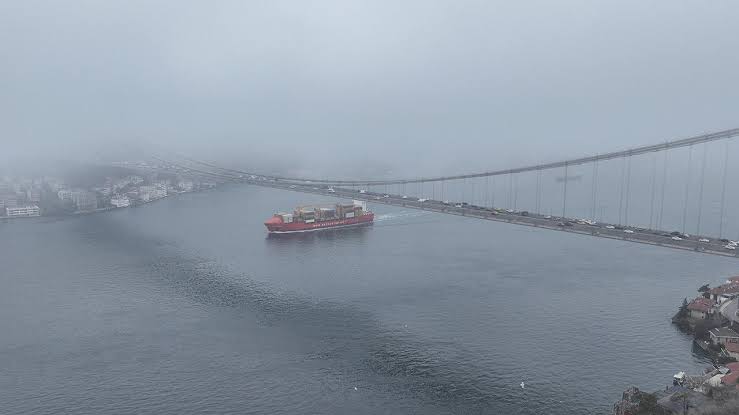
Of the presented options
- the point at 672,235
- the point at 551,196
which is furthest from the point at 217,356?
the point at 551,196

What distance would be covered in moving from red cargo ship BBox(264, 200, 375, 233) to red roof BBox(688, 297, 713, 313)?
1831cm

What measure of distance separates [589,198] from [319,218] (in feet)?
60.9

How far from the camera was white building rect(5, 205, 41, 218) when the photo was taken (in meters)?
33.2

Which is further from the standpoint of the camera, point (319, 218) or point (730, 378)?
point (319, 218)

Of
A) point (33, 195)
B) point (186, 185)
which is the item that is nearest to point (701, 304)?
point (33, 195)

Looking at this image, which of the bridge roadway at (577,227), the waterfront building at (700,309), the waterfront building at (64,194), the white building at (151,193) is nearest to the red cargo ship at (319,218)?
the bridge roadway at (577,227)

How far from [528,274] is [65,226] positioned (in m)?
24.2

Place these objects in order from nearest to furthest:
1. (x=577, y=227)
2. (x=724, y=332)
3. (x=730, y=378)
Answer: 1. (x=730, y=378)
2. (x=724, y=332)
3. (x=577, y=227)

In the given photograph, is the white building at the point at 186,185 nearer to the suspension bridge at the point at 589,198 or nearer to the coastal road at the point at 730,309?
the suspension bridge at the point at 589,198

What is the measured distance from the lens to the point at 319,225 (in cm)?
3020

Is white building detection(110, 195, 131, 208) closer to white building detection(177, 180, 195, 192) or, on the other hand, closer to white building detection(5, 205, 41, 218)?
white building detection(5, 205, 41, 218)

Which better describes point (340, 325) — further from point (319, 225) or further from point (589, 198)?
point (589, 198)

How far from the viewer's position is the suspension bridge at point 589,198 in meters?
17.1

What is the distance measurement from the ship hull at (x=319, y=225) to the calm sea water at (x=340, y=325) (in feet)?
10.2
